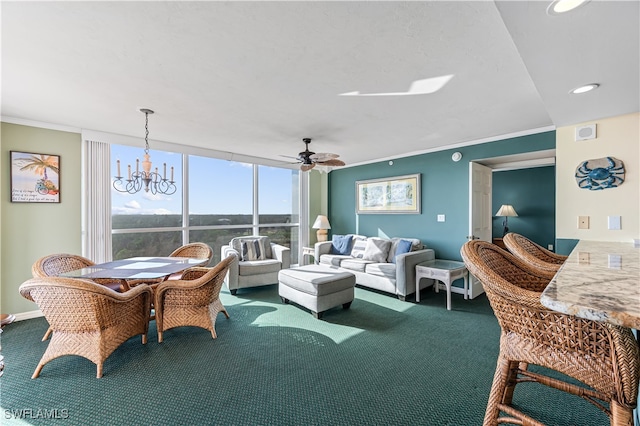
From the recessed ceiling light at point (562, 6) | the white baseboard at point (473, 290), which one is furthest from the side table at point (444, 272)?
the recessed ceiling light at point (562, 6)

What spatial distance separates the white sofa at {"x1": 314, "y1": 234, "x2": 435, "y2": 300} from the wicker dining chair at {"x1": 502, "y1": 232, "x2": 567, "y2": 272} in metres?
1.75

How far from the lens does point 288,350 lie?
2455mm

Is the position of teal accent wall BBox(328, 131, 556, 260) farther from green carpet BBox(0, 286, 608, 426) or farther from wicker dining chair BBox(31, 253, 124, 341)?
wicker dining chair BBox(31, 253, 124, 341)

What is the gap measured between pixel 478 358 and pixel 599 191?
6.21ft

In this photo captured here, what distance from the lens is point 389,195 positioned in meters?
5.24

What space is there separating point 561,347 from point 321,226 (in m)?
4.82

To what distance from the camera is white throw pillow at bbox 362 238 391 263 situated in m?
4.50

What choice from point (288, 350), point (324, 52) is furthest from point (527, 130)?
point (288, 350)

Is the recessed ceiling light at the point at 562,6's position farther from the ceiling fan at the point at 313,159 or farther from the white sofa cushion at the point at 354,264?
the white sofa cushion at the point at 354,264

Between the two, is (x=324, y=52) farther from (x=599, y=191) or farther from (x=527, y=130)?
(x=527, y=130)

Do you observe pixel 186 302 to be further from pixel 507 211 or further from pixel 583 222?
pixel 507 211

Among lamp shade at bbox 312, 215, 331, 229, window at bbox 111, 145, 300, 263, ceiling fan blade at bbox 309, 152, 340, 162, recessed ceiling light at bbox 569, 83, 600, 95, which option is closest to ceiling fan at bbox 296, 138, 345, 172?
ceiling fan blade at bbox 309, 152, 340, 162

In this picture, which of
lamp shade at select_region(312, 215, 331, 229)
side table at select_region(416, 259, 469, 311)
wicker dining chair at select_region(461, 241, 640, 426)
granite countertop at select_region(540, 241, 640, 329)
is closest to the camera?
granite countertop at select_region(540, 241, 640, 329)

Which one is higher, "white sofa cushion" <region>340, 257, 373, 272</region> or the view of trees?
the view of trees
